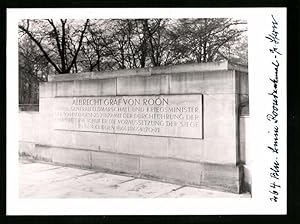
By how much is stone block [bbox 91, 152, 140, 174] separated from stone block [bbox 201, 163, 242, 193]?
5.43 feet

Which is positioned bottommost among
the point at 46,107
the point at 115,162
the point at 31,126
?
the point at 115,162

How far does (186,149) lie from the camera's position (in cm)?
710

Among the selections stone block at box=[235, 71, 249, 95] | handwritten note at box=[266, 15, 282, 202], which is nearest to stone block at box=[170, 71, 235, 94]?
stone block at box=[235, 71, 249, 95]

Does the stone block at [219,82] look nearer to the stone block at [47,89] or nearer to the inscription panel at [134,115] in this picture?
the inscription panel at [134,115]

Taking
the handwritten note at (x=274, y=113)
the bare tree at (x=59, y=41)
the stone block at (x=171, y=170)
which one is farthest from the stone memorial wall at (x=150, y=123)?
the bare tree at (x=59, y=41)

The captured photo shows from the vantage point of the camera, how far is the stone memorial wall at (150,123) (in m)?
6.71

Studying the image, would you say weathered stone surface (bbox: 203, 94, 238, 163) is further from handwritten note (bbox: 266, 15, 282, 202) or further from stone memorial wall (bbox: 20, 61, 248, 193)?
handwritten note (bbox: 266, 15, 282, 202)

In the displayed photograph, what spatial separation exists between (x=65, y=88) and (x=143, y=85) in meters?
2.35

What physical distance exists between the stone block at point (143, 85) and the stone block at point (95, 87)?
0.20 meters

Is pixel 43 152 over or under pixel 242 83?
under

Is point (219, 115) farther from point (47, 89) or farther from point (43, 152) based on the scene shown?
point (43, 152)

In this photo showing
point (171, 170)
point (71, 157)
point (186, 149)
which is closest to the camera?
point (186, 149)

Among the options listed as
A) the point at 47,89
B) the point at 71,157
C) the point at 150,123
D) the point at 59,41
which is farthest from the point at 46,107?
the point at 150,123

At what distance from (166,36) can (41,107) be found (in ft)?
14.8
